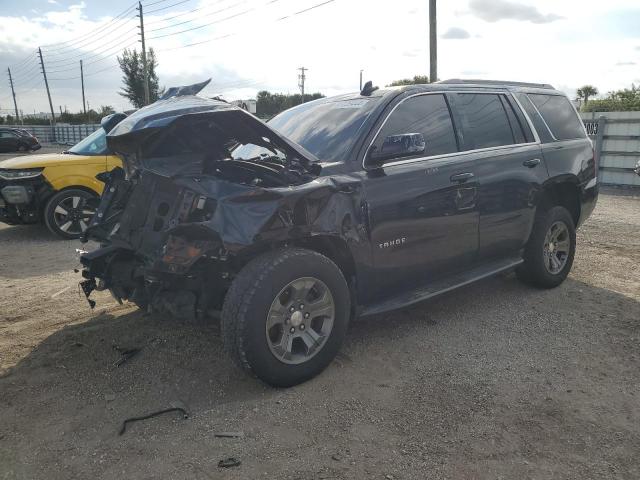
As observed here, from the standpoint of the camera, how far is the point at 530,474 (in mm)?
2520

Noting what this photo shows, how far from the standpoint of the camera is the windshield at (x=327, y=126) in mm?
3764

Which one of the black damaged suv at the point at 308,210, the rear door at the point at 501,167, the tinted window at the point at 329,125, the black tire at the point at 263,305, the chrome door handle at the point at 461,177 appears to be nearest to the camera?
the black tire at the point at 263,305

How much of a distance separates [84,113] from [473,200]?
63.6 meters

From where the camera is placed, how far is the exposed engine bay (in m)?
3.07

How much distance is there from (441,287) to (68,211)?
6.11 meters

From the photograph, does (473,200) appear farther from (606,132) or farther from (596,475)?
(606,132)

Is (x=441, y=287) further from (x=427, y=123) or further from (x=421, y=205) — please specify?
(x=427, y=123)

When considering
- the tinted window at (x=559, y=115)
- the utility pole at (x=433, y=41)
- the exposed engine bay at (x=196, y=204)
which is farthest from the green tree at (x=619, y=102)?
the exposed engine bay at (x=196, y=204)

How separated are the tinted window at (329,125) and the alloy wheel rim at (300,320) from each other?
3.14ft

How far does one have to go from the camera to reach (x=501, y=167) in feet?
14.5

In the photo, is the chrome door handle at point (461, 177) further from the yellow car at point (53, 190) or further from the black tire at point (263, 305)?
the yellow car at point (53, 190)

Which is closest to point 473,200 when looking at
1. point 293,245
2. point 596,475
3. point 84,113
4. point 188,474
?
point 293,245

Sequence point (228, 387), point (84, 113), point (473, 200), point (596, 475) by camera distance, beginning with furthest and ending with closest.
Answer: point (84, 113) < point (473, 200) < point (228, 387) < point (596, 475)

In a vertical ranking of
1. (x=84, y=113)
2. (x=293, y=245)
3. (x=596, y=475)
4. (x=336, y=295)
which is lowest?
(x=596, y=475)
